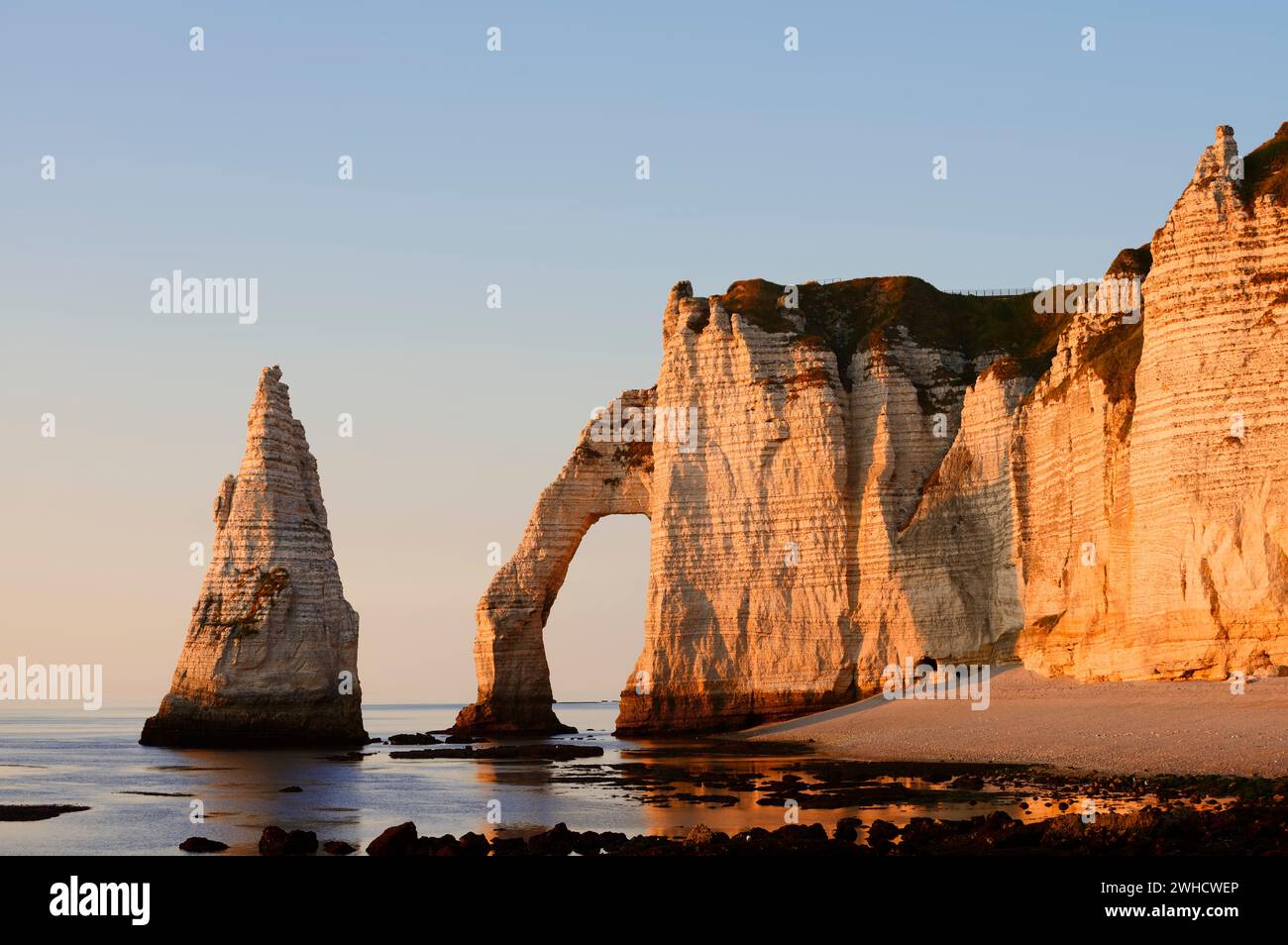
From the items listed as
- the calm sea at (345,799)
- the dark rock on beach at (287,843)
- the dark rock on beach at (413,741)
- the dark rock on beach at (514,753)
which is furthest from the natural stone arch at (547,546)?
the dark rock on beach at (287,843)

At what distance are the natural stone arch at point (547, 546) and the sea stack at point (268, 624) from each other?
747 cm

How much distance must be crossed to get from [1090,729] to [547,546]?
3306 centimetres

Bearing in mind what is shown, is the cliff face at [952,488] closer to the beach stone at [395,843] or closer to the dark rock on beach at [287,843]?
the beach stone at [395,843]

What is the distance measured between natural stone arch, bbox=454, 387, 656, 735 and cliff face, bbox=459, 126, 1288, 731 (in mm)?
119

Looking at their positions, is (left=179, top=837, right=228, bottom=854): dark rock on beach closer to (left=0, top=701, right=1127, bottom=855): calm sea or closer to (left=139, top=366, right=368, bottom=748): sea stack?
(left=0, top=701, right=1127, bottom=855): calm sea

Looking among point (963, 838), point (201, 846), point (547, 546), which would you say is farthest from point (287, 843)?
point (547, 546)

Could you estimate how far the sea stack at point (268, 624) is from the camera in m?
54.2

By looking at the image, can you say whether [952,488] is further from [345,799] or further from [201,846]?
[201,846]

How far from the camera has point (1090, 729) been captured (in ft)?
107

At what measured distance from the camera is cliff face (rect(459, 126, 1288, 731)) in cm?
3359

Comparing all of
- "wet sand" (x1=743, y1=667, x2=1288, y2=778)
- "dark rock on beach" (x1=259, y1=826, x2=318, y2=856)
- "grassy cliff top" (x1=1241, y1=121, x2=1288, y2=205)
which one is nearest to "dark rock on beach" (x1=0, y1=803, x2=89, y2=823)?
"dark rock on beach" (x1=259, y1=826, x2=318, y2=856)

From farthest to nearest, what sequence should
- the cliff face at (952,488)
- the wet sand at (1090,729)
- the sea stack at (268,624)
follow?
the sea stack at (268,624) → the cliff face at (952,488) → the wet sand at (1090,729)
